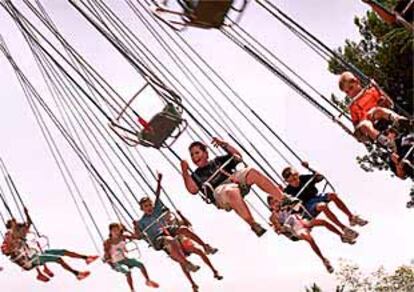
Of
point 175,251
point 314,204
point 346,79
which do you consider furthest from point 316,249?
point 175,251

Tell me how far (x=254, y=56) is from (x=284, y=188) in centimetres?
154

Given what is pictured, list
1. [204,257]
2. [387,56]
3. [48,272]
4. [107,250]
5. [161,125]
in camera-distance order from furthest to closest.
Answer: [387,56]
[48,272]
[107,250]
[204,257]
[161,125]

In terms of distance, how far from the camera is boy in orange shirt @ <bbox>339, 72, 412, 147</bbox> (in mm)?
8116

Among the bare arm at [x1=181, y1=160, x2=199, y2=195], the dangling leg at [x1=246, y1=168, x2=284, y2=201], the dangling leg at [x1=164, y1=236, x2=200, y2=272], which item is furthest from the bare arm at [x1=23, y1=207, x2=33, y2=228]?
the dangling leg at [x1=246, y1=168, x2=284, y2=201]

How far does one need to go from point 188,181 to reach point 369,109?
2.19m

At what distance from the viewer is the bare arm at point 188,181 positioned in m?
9.09

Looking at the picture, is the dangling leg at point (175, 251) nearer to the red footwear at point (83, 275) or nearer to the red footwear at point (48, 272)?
the red footwear at point (83, 275)

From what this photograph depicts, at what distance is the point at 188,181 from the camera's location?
9141 mm

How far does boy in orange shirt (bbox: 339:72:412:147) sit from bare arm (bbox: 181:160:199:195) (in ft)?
6.32

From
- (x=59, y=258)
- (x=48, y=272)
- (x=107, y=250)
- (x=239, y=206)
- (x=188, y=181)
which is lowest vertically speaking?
(x=239, y=206)

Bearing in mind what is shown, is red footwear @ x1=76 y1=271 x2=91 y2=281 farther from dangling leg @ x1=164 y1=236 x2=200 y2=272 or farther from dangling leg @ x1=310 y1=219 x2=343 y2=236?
dangling leg @ x1=310 y1=219 x2=343 y2=236

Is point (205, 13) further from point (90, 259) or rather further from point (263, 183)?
point (90, 259)

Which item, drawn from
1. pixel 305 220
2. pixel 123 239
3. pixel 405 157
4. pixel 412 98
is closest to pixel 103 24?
pixel 123 239

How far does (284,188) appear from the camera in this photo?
9.21 metres
